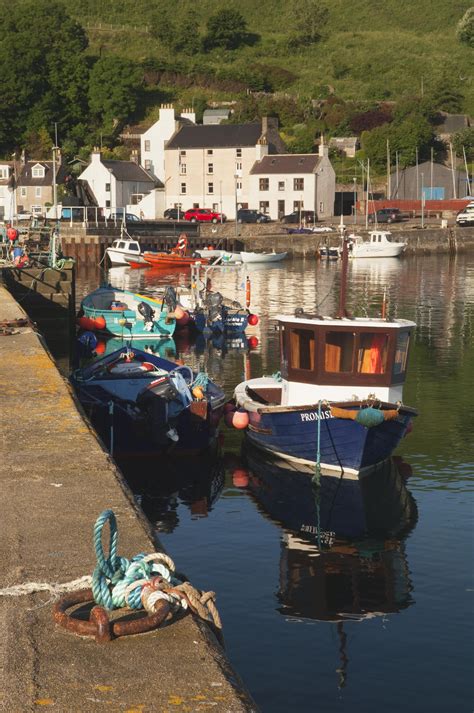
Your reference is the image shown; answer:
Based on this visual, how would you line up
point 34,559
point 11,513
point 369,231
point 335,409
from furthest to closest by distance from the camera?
1. point 369,231
2. point 335,409
3. point 11,513
4. point 34,559

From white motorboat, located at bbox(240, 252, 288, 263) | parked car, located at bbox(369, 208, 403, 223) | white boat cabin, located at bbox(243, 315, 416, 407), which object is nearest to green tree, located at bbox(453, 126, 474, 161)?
parked car, located at bbox(369, 208, 403, 223)

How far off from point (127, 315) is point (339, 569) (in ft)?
92.3

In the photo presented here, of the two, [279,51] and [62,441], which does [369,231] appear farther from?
[62,441]

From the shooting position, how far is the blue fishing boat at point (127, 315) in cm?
4288

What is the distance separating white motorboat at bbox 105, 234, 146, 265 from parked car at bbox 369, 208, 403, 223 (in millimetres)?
26428

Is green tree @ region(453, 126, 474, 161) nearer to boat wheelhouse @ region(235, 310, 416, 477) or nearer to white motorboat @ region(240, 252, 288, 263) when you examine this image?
white motorboat @ region(240, 252, 288, 263)

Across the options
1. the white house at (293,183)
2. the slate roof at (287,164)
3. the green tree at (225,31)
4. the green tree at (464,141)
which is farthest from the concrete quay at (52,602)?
the green tree at (225,31)

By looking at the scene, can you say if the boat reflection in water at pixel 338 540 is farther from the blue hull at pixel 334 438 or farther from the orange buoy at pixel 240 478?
the blue hull at pixel 334 438

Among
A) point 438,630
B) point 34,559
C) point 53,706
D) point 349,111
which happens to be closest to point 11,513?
point 34,559

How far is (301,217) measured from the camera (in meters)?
104

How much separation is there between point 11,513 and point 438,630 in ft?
20.9

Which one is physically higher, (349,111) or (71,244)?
(349,111)

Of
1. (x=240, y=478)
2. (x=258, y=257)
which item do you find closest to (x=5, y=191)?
(x=258, y=257)

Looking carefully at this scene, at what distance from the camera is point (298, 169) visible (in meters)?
105
